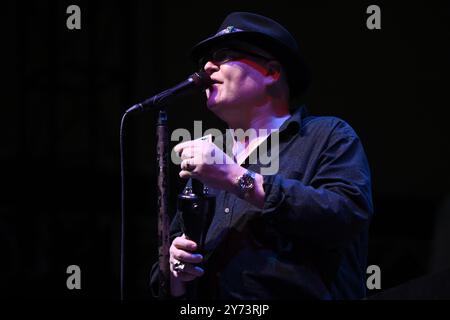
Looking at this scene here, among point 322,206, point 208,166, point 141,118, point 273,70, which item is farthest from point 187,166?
point 141,118

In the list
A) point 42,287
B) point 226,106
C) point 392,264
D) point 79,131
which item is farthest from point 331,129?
point 79,131

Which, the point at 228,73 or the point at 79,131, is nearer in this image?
the point at 228,73

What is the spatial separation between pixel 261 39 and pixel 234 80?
0.67ft

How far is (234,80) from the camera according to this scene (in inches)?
88.1

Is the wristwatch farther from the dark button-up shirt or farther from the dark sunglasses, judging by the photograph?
the dark sunglasses

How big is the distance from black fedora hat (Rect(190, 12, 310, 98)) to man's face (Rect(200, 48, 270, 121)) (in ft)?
0.14

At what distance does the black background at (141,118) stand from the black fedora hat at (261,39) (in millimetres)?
2106

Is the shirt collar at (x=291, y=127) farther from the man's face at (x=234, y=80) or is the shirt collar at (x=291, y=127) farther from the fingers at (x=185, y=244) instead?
the fingers at (x=185, y=244)

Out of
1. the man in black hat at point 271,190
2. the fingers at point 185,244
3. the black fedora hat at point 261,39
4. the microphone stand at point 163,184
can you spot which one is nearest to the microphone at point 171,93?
the microphone stand at point 163,184

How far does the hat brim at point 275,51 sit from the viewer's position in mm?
2301

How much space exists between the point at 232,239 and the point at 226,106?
478 mm

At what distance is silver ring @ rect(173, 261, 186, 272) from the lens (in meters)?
1.98

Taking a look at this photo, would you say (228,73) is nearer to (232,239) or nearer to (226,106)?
(226,106)

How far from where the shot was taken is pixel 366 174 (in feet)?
6.65
